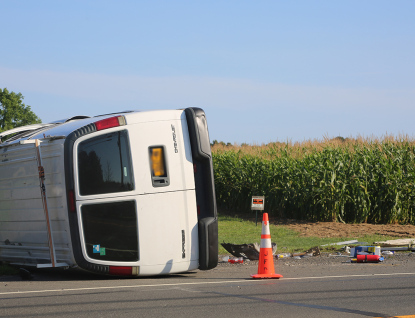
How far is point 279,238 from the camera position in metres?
17.9

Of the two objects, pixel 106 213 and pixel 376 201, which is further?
pixel 376 201

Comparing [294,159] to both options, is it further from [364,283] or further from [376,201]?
[364,283]

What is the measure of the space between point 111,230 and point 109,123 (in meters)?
1.62

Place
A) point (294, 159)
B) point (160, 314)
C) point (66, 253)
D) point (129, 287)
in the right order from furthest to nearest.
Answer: point (294, 159), point (66, 253), point (129, 287), point (160, 314)

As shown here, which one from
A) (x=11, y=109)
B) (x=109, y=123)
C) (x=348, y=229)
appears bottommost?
(x=348, y=229)

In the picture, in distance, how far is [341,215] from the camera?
21406 mm

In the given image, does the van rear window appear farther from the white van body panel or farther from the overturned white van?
the white van body panel

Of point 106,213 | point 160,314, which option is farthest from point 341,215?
point 160,314

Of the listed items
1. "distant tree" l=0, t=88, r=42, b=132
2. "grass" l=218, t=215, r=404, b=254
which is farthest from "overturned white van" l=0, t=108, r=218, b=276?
"distant tree" l=0, t=88, r=42, b=132

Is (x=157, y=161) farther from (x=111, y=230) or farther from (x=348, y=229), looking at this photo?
(x=348, y=229)

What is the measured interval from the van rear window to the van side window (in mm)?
272

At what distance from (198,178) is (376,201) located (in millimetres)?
13166

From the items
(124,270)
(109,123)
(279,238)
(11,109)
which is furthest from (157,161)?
(11,109)

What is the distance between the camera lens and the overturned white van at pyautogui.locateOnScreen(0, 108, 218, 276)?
9.06 m
